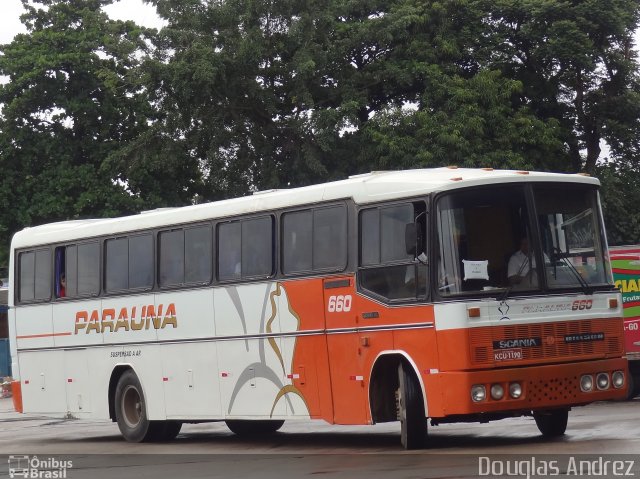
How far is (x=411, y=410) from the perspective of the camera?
14055mm

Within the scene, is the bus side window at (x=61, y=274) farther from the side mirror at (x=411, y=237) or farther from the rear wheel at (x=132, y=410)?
the side mirror at (x=411, y=237)

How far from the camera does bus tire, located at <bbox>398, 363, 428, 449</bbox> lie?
1405 centimetres

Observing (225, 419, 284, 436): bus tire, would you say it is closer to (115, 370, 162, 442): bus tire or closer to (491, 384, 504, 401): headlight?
(115, 370, 162, 442): bus tire

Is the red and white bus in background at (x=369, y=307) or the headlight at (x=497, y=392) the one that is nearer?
the headlight at (x=497, y=392)

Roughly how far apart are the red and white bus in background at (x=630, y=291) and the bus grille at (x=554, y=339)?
23.3ft

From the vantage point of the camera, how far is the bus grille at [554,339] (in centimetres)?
1355

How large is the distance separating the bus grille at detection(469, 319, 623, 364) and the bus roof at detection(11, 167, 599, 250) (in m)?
1.65

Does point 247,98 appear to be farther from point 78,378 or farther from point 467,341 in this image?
point 467,341

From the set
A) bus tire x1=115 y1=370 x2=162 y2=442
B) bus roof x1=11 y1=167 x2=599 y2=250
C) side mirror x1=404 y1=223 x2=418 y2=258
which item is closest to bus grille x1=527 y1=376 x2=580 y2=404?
side mirror x1=404 y1=223 x2=418 y2=258

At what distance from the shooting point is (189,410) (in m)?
18.2

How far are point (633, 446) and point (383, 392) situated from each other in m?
→ 3.06

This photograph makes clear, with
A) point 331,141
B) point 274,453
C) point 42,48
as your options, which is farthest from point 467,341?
point 42,48

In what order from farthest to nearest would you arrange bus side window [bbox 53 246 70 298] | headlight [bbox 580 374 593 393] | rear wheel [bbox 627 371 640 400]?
1. rear wheel [bbox 627 371 640 400]
2. bus side window [bbox 53 246 70 298]
3. headlight [bbox 580 374 593 393]

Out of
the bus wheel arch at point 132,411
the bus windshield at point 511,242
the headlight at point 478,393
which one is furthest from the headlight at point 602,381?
the bus wheel arch at point 132,411
